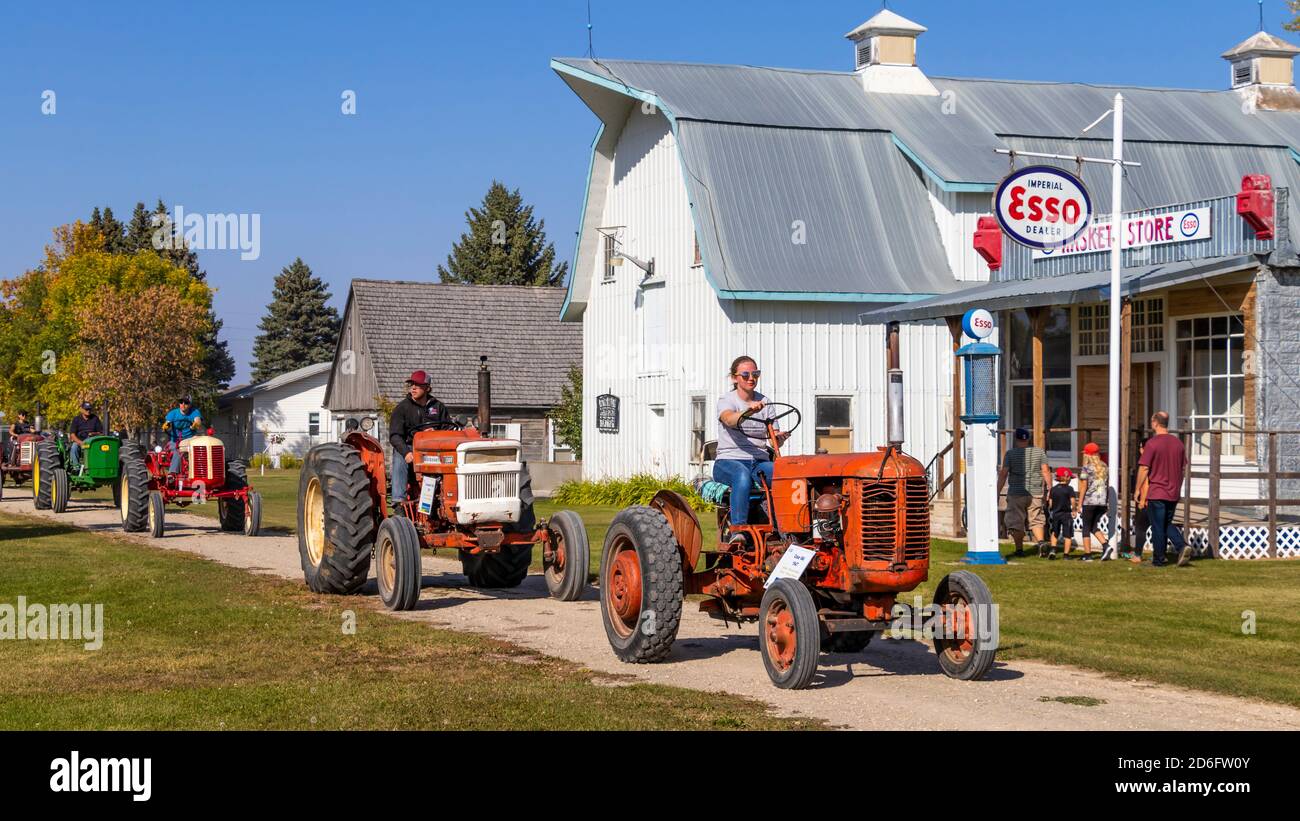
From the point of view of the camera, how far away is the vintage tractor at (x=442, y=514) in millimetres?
15227

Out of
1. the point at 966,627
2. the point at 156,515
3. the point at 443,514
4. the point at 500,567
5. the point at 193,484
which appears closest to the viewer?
the point at 966,627

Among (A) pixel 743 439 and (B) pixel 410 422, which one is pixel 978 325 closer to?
(B) pixel 410 422

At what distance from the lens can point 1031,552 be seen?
2164 centimetres

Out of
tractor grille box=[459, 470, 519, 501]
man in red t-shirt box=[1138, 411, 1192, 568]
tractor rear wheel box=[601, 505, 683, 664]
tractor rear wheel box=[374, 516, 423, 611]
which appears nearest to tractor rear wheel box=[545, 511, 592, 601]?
tractor grille box=[459, 470, 519, 501]

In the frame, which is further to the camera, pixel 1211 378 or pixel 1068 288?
pixel 1211 378

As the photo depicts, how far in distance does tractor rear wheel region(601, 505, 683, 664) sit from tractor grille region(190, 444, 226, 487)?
1343cm

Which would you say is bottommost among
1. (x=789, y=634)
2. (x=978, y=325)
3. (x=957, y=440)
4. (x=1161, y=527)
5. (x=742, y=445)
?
(x=789, y=634)

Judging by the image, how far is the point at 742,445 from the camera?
37.5ft

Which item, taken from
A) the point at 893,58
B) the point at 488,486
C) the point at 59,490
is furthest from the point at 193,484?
the point at 893,58

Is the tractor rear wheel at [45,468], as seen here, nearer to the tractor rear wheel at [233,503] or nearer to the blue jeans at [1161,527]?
the tractor rear wheel at [233,503]

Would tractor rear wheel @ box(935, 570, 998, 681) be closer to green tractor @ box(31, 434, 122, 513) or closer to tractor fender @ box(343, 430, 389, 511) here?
tractor fender @ box(343, 430, 389, 511)

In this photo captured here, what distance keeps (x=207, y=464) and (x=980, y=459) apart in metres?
11.6

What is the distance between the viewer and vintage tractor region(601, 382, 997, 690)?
10.3 meters

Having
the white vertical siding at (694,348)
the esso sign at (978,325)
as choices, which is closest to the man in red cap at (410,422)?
the esso sign at (978,325)
